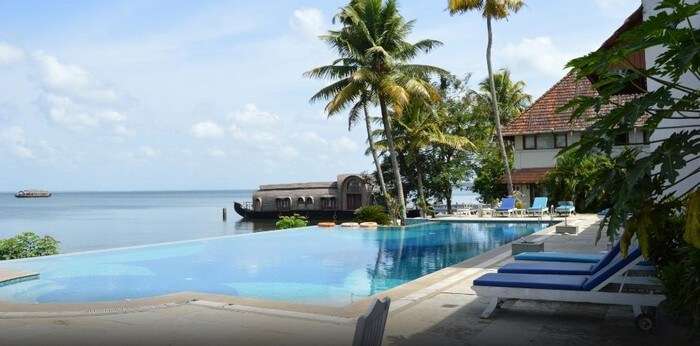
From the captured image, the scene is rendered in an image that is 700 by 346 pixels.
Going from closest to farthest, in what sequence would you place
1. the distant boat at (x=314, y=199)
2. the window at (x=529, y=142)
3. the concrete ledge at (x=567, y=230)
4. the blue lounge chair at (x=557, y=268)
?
1. the blue lounge chair at (x=557, y=268)
2. the concrete ledge at (x=567, y=230)
3. the window at (x=529, y=142)
4. the distant boat at (x=314, y=199)

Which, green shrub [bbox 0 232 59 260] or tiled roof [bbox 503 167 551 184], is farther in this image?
tiled roof [bbox 503 167 551 184]

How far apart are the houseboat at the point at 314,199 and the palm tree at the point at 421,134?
9.59 metres

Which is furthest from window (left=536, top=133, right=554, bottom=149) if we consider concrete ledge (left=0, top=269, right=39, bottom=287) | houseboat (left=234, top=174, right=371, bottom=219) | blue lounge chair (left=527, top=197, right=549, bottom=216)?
concrete ledge (left=0, top=269, right=39, bottom=287)

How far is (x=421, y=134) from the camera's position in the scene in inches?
1283

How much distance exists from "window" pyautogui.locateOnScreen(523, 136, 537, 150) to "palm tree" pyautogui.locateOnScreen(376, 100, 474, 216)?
2970 mm

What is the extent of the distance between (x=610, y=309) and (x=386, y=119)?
21.0m

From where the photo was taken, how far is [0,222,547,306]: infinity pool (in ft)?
38.0

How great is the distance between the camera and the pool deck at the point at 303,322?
236 inches

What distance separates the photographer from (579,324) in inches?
253

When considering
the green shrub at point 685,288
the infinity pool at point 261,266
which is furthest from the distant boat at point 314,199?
the green shrub at point 685,288

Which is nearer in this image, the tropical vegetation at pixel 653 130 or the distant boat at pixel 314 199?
the tropical vegetation at pixel 653 130

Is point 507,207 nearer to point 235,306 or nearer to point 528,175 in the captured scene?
point 528,175

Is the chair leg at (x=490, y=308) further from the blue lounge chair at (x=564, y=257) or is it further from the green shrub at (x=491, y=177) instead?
the green shrub at (x=491, y=177)

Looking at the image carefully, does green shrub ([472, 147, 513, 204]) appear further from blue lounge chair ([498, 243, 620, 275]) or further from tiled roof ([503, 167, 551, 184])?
blue lounge chair ([498, 243, 620, 275])
